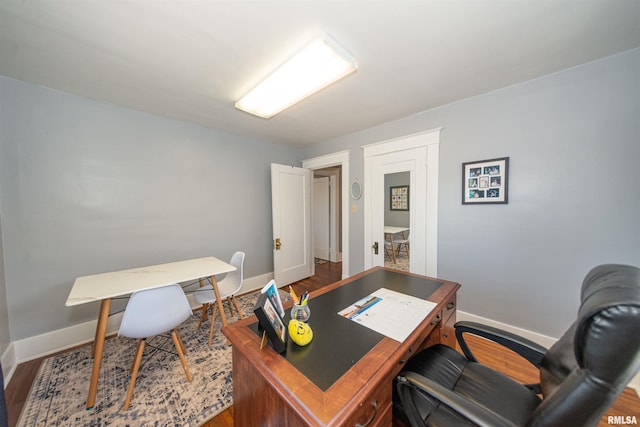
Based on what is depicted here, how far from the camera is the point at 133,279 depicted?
1819mm

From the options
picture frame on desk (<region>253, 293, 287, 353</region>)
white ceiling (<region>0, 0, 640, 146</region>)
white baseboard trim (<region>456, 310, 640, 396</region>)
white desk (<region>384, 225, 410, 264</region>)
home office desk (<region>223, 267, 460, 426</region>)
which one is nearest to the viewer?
home office desk (<region>223, 267, 460, 426</region>)

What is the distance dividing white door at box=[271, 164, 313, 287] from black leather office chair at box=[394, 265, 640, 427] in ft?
8.49

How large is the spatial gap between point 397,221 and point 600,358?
7.36 feet

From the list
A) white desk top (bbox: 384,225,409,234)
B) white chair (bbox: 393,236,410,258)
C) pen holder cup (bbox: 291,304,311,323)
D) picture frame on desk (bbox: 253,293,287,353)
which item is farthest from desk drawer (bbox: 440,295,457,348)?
white desk top (bbox: 384,225,409,234)

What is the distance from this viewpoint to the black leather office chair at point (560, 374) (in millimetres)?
559

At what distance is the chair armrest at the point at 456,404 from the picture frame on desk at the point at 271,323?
1.78ft

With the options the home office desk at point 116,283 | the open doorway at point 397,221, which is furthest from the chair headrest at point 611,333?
the home office desk at point 116,283

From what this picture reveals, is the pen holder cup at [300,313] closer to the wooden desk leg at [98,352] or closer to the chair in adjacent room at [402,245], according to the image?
the wooden desk leg at [98,352]

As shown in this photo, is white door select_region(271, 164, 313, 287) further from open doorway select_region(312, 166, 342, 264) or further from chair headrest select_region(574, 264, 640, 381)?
chair headrest select_region(574, 264, 640, 381)

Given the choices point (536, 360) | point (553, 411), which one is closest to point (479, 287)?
point (536, 360)

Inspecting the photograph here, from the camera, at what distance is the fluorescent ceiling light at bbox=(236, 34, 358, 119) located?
55.7 inches

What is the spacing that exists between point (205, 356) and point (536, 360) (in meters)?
2.34

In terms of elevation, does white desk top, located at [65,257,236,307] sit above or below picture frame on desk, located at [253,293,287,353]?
below

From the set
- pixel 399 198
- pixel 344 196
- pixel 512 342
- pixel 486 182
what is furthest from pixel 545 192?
pixel 344 196
